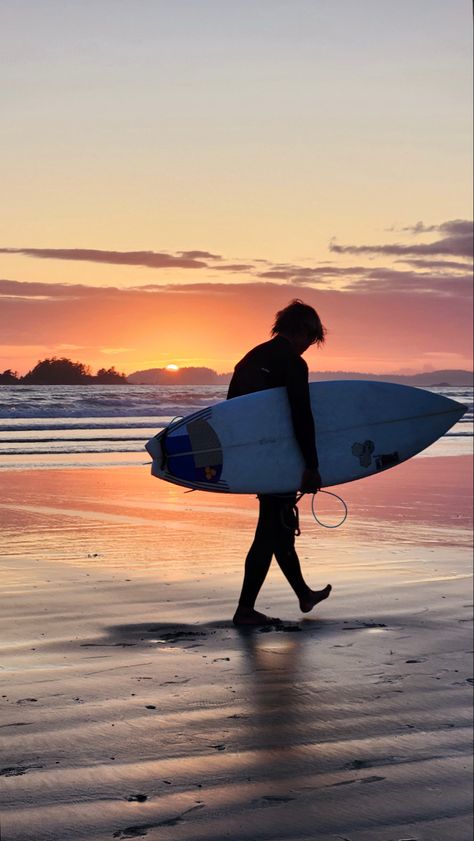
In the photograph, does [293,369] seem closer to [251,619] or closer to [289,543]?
[289,543]

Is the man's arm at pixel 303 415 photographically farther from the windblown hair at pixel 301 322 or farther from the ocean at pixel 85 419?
the ocean at pixel 85 419

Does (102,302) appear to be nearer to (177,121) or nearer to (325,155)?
(177,121)

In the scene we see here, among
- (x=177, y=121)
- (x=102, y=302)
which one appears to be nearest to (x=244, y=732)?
(x=102, y=302)

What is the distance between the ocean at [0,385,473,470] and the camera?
9.74 feet

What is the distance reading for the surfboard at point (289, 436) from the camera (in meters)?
2.53

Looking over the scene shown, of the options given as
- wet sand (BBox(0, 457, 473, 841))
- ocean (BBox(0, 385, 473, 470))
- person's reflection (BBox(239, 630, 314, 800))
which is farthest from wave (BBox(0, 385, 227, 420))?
person's reflection (BBox(239, 630, 314, 800))

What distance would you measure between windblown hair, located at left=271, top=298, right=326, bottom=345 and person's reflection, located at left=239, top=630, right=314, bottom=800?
1735mm

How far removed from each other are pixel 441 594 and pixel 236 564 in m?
1.45

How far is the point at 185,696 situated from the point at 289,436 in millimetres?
1755

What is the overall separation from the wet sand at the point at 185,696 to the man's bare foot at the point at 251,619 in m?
0.06

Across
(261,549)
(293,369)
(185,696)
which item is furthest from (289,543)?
(185,696)

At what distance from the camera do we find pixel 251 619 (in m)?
4.83

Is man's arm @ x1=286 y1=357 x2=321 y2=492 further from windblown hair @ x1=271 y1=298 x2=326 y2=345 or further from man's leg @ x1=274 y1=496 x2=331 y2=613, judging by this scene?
man's leg @ x1=274 y1=496 x2=331 y2=613

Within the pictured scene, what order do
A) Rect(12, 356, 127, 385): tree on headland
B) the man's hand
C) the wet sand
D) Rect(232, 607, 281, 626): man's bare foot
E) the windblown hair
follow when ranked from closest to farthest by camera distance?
the windblown hair → the man's hand → Rect(12, 356, 127, 385): tree on headland → the wet sand → Rect(232, 607, 281, 626): man's bare foot
